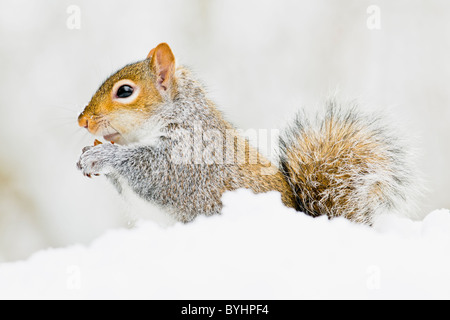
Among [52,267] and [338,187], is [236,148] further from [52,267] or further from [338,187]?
[52,267]

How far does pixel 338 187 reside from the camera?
1.77m

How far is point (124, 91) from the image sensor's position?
1805mm

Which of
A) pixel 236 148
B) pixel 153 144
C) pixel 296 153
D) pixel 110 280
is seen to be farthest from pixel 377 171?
pixel 110 280

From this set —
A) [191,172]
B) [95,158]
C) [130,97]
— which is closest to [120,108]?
[130,97]

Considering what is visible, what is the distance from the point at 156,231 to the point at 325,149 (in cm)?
67

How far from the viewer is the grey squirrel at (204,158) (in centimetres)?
176

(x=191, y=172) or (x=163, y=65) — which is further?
(x=163, y=65)

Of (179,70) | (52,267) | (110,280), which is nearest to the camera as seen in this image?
(110,280)

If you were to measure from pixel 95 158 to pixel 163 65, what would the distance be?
389 millimetres

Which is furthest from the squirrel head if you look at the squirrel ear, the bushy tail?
the bushy tail

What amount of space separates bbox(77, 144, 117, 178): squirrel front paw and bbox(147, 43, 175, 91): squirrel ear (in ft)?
0.90

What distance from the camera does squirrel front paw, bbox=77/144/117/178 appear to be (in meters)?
1.78

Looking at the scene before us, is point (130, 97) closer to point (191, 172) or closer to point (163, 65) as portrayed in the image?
point (163, 65)

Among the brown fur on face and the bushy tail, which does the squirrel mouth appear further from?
the bushy tail
